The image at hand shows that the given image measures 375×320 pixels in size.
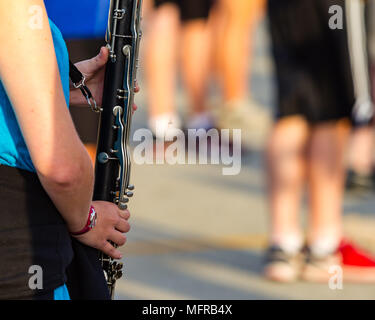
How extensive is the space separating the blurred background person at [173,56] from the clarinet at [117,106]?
4.49 meters

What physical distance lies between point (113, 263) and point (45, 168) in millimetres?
453

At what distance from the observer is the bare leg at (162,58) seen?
6586 millimetres

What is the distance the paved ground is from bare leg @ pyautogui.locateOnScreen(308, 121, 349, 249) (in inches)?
10.6

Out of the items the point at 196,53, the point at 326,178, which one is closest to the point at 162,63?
the point at 196,53

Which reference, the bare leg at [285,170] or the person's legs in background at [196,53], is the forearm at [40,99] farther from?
the person's legs in background at [196,53]

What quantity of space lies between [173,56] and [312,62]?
2723 mm

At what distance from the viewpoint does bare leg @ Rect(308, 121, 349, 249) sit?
4.11m

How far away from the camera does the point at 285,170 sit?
4.11 m

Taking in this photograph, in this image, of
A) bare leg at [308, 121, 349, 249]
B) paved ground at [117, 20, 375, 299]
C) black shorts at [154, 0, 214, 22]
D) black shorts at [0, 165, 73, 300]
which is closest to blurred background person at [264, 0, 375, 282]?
bare leg at [308, 121, 349, 249]

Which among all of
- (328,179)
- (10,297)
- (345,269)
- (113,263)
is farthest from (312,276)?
(10,297)

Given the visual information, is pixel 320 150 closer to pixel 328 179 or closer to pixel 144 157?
pixel 328 179

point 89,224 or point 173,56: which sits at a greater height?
point 173,56

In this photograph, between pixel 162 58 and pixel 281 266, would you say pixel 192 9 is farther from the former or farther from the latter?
pixel 281 266

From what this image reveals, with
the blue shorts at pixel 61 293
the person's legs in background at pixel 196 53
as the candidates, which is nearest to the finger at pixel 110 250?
the blue shorts at pixel 61 293
